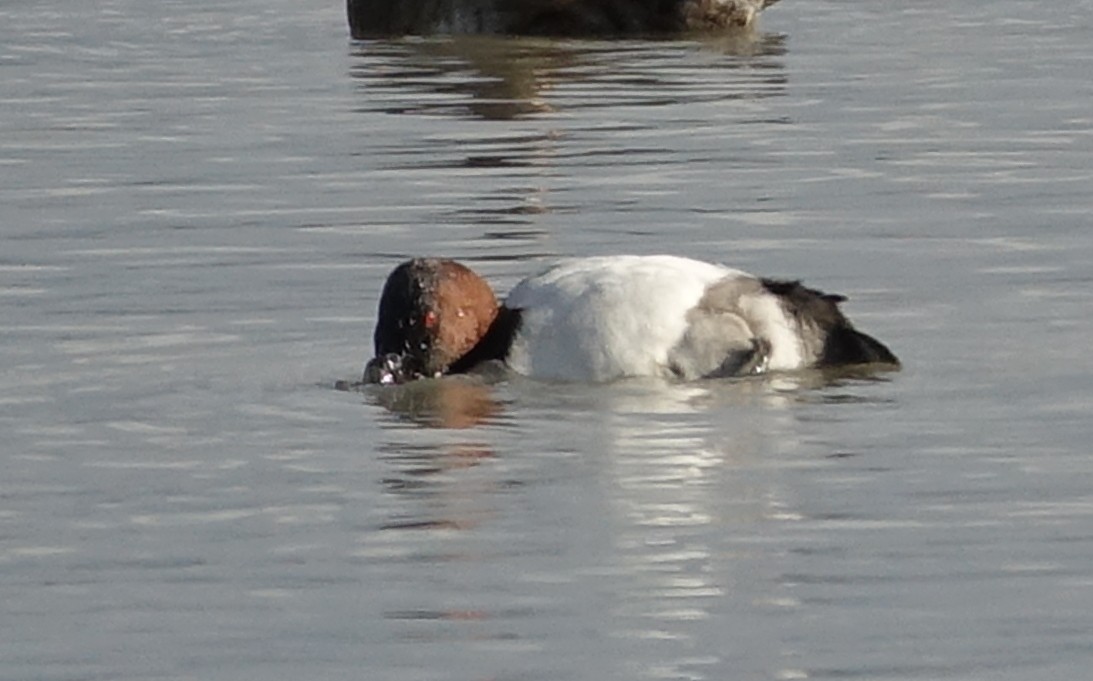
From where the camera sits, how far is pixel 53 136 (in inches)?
553

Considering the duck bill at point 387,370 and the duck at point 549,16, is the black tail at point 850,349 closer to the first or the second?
the duck bill at point 387,370

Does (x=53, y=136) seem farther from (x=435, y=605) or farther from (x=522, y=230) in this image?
(x=435, y=605)

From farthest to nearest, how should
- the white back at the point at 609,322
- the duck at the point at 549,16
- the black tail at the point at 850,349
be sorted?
the duck at the point at 549,16
the black tail at the point at 850,349
the white back at the point at 609,322

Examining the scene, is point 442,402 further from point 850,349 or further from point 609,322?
point 850,349

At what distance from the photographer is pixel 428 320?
884 cm

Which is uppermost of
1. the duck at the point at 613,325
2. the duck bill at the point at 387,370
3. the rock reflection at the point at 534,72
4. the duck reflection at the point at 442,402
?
the duck at the point at 613,325

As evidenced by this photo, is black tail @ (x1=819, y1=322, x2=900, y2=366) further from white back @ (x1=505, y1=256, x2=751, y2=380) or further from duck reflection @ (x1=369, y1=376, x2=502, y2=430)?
duck reflection @ (x1=369, y1=376, x2=502, y2=430)

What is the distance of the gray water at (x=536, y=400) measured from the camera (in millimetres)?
6105

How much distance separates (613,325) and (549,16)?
387 inches

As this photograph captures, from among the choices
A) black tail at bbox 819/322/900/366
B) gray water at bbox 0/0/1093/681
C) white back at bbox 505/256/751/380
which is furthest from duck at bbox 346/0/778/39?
white back at bbox 505/256/751/380

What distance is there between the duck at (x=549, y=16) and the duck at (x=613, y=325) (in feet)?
30.1

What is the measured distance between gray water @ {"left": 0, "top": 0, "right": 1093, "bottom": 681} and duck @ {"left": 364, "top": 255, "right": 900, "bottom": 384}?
9 centimetres

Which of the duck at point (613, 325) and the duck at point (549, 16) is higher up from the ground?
the duck at point (613, 325)

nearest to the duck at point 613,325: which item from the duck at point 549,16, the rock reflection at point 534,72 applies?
the rock reflection at point 534,72
